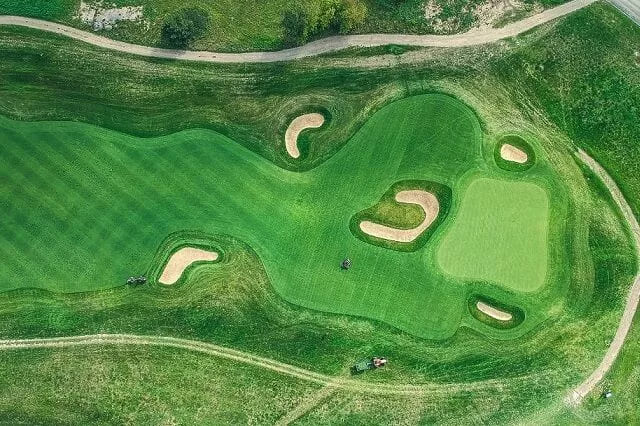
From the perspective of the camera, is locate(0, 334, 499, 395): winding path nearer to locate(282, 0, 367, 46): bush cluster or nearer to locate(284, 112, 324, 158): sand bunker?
locate(284, 112, 324, 158): sand bunker

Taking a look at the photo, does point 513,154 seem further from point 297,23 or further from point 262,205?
point 262,205

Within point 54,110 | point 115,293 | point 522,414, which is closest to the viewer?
point 522,414

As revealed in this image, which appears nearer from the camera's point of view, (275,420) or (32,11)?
(275,420)

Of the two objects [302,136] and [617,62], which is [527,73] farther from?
[302,136]

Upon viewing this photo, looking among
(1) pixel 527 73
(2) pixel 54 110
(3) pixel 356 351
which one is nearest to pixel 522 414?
(3) pixel 356 351

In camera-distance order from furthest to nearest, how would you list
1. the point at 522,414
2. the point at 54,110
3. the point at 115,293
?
the point at 54,110
the point at 115,293
the point at 522,414

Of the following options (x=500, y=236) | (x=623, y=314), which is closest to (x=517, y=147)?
(x=500, y=236)

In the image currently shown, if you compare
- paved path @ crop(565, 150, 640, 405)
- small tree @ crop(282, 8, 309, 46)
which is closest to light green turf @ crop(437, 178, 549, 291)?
paved path @ crop(565, 150, 640, 405)
